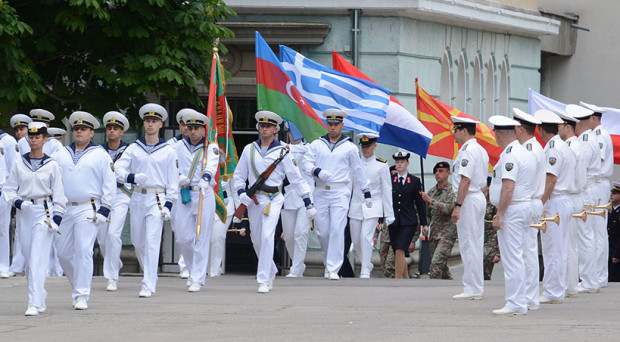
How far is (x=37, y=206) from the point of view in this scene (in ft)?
46.3

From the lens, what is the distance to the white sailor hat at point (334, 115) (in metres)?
19.0

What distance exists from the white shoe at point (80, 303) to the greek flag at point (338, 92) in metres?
6.25

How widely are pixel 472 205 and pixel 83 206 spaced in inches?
160

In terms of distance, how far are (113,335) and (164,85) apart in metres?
8.36

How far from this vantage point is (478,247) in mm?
15641

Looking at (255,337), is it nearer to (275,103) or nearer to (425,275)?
(275,103)

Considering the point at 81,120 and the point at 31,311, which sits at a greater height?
the point at 81,120

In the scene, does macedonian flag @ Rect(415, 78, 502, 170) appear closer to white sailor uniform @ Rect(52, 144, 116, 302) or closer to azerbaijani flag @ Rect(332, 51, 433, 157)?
azerbaijani flag @ Rect(332, 51, 433, 157)

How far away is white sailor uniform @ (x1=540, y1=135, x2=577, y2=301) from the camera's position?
1541 centimetres

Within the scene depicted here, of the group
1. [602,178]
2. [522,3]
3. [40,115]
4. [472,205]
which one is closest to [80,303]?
[472,205]

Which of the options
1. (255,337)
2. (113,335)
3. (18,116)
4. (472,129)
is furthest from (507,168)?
(18,116)

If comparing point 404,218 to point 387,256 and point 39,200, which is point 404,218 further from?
point 39,200

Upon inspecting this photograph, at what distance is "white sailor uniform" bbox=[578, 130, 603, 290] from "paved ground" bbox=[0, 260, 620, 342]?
317 mm

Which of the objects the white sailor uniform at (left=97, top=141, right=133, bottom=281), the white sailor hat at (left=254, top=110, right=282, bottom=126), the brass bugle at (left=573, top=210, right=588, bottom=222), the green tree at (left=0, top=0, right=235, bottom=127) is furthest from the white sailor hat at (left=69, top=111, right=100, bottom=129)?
the brass bugle at (left=573, top=210, right=588, bottom=222)
